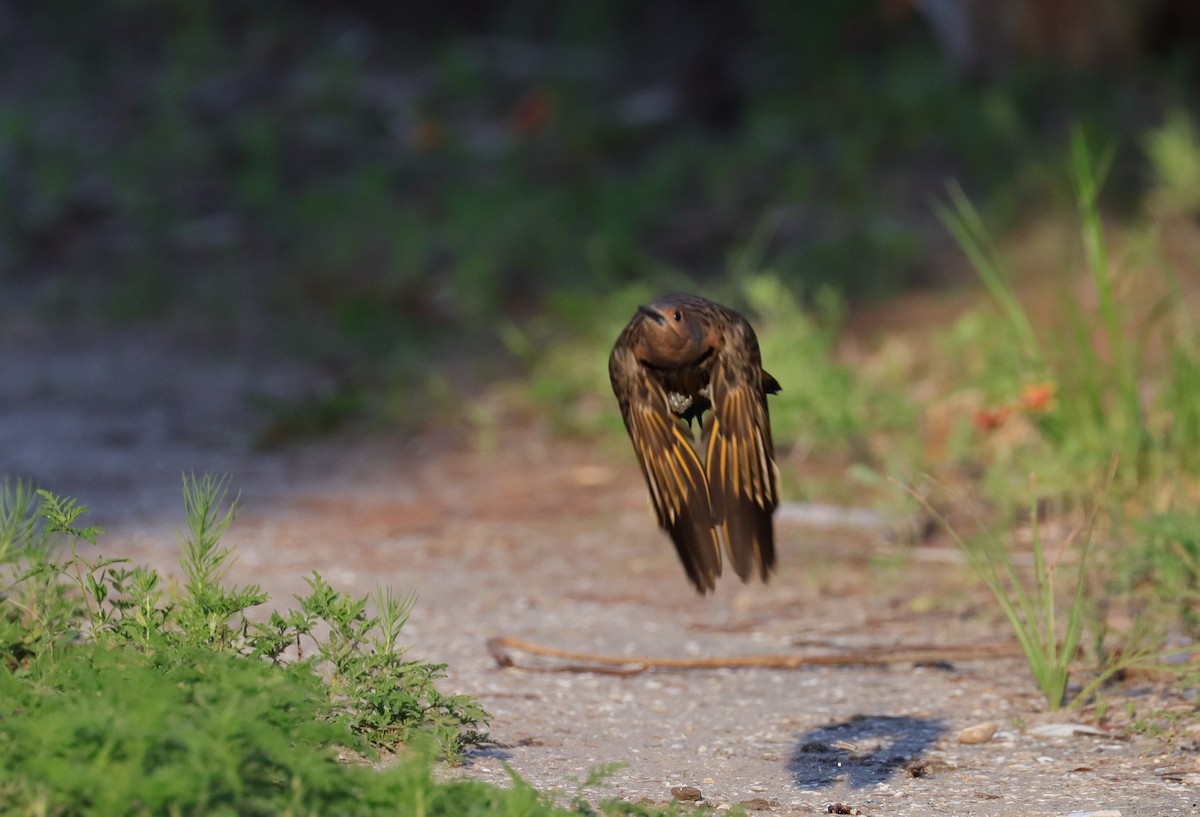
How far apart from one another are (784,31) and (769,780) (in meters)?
8.03

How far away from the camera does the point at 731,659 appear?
12.6 feet

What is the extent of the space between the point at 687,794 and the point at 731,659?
0.95 metres

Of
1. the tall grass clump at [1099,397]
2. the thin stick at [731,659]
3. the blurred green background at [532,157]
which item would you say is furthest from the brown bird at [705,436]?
the blurred green background at [532,157]

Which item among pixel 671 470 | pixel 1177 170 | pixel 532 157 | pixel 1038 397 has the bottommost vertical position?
pixel 671 470

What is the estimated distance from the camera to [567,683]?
375cm

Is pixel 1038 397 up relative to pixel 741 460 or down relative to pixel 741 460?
up

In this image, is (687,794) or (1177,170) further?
(1177,170)

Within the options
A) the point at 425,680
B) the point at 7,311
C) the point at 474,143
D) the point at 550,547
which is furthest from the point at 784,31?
the point at 425,680

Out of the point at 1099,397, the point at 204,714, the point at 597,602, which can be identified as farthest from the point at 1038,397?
the point at 204,714

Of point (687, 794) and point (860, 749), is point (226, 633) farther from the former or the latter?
point (860, 749)

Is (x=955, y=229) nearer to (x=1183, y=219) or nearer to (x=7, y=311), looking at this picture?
(x=1183, y=219)

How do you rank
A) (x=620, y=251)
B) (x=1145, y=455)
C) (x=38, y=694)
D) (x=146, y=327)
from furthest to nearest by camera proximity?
(x=146, y=327), (x=620, y=251), (x=1145, y=455), (x=38, y=694)

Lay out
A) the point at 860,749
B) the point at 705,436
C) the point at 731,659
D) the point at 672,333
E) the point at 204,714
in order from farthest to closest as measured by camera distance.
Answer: the point at 731,659
the point at 860,749
the point at 705,436
the point at 672,333
the point at 204,714

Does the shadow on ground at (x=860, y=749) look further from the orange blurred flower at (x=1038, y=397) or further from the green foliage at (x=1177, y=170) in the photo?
the green foliage at (x=1177, y=170)
